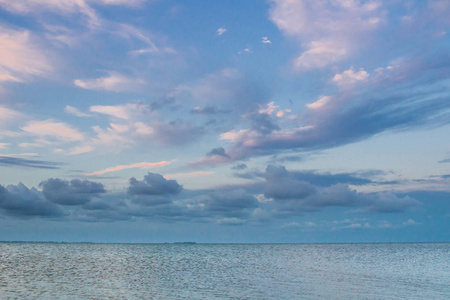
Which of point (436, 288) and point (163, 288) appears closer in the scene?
point (163, 288)

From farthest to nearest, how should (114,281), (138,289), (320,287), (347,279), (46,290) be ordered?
(347,279) < (114,281) < (320,287) < (138,289) < (46,290)

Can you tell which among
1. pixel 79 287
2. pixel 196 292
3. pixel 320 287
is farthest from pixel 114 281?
pixel 320 287

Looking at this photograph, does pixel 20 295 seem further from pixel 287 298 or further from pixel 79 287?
pixel 287 298

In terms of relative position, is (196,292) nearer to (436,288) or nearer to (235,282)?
(235,282)

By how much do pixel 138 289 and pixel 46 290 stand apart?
1175cm

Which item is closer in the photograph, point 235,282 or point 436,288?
point 436,288

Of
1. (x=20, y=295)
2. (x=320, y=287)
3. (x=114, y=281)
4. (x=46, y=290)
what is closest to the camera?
(x=20, y=295)

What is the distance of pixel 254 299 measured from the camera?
4575cm

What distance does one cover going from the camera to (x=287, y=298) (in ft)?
153

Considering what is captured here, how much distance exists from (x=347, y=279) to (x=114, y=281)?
40539 mm

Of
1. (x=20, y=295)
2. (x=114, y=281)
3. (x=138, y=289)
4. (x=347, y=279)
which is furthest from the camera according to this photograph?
(x=347, y=279)

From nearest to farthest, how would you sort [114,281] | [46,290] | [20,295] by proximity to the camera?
[20,295] < [46,290] < [114,281]

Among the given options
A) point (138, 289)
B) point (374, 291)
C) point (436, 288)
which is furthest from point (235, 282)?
point (436, 288)

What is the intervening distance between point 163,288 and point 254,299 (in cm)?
1480
